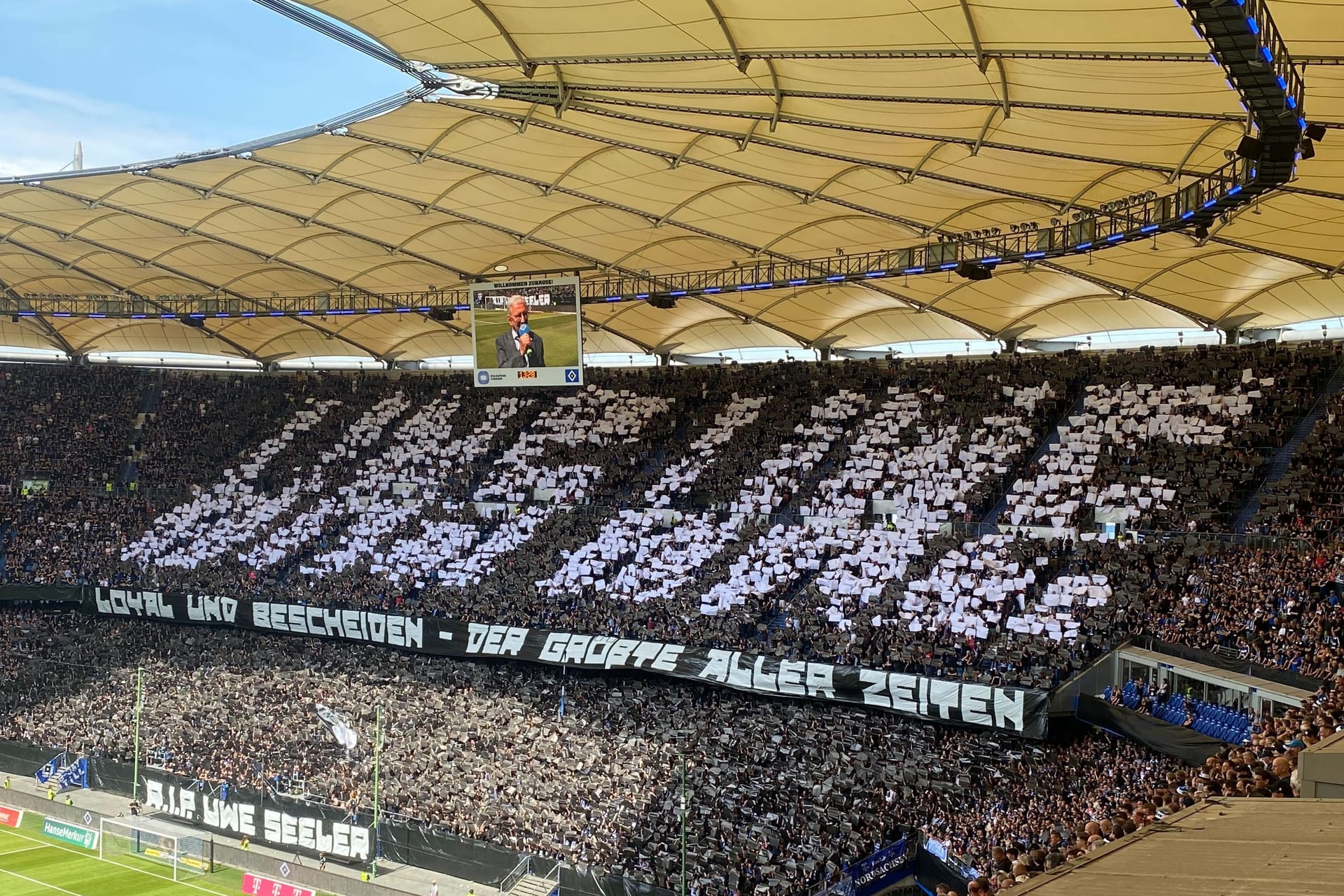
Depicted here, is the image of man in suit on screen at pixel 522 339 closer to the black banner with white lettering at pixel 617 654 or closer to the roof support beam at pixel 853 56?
the black banner with white lettering at pixel 617 654

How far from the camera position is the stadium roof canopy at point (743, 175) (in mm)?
18797

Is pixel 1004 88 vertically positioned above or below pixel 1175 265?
above

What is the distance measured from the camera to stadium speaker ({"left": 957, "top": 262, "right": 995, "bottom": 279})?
29.7 meters

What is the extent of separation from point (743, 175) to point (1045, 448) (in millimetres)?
15414

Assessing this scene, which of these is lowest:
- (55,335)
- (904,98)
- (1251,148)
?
(1251,148)

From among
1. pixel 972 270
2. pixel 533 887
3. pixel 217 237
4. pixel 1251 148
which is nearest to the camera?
pixel 1251 148

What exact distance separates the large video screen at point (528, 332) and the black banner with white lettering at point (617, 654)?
28.1 ft

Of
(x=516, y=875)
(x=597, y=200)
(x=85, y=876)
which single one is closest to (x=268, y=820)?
(x=85, y=876)

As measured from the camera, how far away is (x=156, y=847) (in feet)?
113

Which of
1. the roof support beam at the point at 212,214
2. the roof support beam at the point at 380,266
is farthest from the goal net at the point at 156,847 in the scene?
the roof support beam at the point at 380,266

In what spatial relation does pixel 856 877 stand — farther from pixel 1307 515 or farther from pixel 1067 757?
pixel 1307 515

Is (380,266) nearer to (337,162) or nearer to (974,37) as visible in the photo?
(337,162)

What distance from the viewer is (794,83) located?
70.6ft

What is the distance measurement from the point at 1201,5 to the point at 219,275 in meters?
36.3
